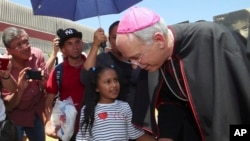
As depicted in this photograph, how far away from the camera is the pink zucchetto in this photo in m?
1.87

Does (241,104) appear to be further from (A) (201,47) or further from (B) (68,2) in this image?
(B) (68,2)

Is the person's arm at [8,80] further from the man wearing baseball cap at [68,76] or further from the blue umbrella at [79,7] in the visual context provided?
the blue umbrella at [79,7]

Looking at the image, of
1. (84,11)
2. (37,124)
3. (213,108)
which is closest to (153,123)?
(213,108)

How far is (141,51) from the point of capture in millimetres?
1917

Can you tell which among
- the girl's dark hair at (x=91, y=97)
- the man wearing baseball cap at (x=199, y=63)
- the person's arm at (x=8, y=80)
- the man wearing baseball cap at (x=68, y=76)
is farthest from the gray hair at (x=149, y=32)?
the person's arm at (x=8, y=80)

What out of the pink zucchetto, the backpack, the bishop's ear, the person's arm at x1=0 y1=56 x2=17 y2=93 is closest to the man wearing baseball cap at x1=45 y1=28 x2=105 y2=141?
the person's arm at x1=0 y1=56 x2=17 y2=93

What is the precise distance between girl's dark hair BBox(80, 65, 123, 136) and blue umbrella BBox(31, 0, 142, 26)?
60 cm

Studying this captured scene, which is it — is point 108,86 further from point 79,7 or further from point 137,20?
point 137,20

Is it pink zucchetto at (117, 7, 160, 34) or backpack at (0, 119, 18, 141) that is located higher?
pink zucchetto at (117, 7, 160, 34)

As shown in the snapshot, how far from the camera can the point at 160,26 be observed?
1877 mm

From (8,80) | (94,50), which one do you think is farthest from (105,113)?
(8,80)

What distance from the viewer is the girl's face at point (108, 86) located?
3.32 meters

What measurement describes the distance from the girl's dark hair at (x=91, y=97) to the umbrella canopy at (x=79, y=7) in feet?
2.00

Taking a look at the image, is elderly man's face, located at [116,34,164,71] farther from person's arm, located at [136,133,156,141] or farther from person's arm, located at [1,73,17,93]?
person's arm, located at [1,73,17,93]
